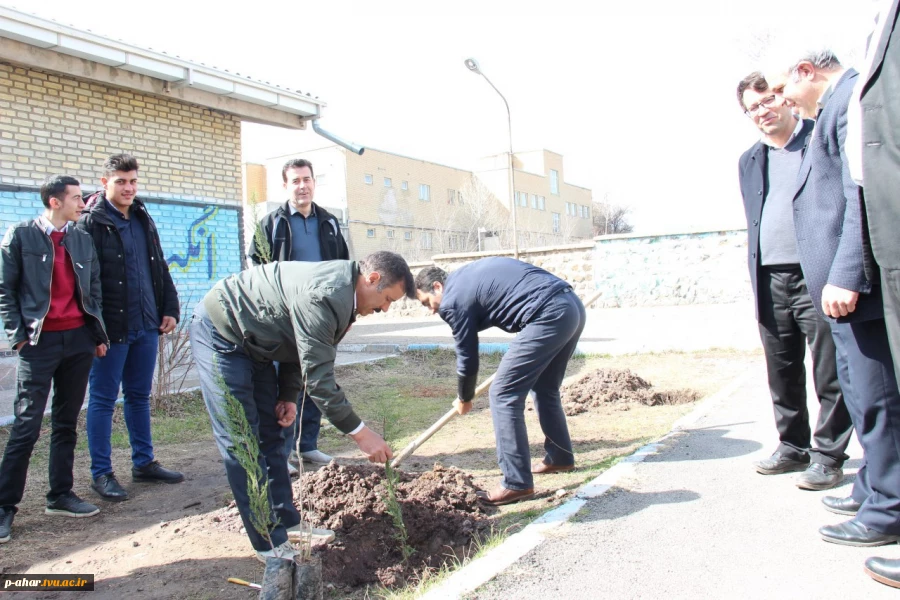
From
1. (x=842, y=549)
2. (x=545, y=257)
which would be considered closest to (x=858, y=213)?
(x=842, y=549)

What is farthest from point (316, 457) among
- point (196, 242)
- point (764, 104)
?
point (196, 242)

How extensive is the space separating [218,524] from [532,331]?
2.05 m

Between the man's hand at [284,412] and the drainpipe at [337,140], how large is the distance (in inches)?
242

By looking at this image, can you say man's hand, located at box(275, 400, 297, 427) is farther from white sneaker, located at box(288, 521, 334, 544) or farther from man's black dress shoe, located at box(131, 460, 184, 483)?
man's black dress shoe, located at box(131, 460, 184, 483)

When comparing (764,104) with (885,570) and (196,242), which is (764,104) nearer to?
(885,570)

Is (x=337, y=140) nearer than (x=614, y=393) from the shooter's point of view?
No

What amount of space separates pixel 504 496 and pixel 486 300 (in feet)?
3.58

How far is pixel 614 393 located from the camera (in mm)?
6309

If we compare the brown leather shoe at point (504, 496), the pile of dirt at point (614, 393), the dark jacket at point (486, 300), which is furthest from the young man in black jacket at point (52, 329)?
the pile of dirt at point (614, 393)

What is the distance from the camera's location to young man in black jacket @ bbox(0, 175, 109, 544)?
3480 millimetres

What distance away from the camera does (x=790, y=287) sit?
138 inches

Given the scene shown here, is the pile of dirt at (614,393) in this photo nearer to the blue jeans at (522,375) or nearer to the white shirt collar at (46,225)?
the blue jeans at (522,375)

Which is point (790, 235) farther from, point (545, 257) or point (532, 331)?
point (545, 257)

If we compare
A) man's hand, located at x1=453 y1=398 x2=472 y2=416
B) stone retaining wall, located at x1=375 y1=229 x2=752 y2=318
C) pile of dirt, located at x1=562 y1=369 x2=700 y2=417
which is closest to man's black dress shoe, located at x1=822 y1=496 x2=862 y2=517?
man's hand, located at x1=453 y1=398 x2=472 y2=416
